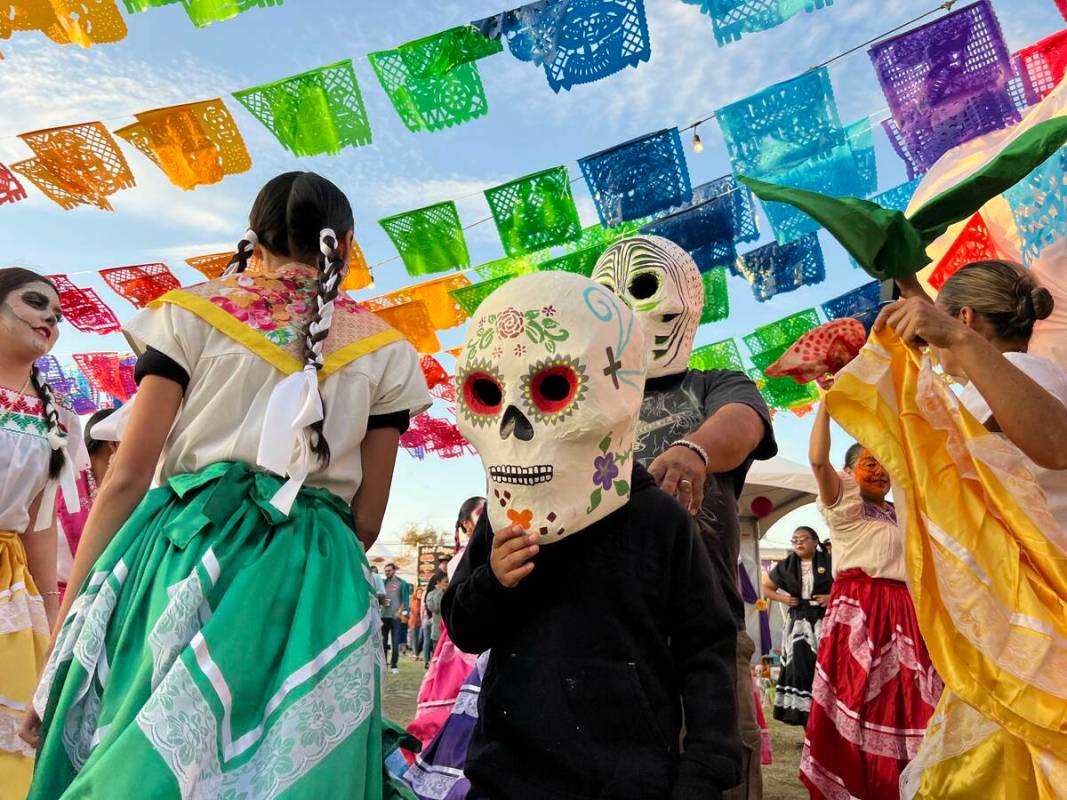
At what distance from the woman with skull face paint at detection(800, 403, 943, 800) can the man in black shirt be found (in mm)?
1845

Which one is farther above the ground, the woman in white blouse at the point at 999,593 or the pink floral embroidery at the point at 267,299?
the pink floral embroidery at the point at 267,299

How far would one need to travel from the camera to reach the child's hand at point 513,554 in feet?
4.67

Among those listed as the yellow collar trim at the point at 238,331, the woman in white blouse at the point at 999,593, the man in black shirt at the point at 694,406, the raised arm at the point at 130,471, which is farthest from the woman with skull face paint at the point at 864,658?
the raised arm at the point at 130,471

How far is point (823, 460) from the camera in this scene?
4.07 meters

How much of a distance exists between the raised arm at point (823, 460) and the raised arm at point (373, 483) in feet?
7.64

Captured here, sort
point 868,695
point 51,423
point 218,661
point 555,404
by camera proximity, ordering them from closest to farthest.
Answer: point 218,661 < point 555,404 < point 51,423 < point 868,695

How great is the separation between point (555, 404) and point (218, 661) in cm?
73

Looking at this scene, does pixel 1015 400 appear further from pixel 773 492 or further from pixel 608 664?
pixel 773 492

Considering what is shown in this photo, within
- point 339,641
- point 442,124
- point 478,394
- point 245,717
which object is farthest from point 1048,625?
point 442,124

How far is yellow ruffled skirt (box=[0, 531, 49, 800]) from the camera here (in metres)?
2.57

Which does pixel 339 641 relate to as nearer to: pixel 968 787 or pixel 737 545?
pixel 737 545

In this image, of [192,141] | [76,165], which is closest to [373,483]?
[192,141]

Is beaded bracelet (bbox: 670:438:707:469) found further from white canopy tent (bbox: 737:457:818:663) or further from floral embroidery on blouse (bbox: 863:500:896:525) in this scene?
white canopy tent (bbox: 737:457:818:663)

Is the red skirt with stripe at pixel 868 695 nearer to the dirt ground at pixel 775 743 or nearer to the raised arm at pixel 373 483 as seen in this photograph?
the dirt ground at pixel 775 743
